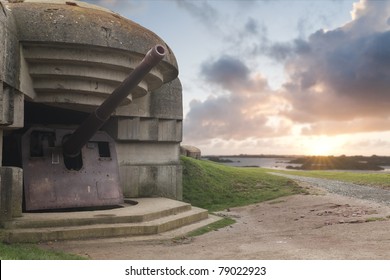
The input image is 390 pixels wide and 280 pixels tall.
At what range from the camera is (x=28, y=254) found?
19.6ft

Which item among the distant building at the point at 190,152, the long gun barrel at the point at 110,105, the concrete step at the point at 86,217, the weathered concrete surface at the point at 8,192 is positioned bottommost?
the concrete step at the point at 86,217

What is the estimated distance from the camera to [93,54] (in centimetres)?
850

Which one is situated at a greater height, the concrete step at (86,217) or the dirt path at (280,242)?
the concrete step at (86,217)

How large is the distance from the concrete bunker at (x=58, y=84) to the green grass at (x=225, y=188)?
13.3ft

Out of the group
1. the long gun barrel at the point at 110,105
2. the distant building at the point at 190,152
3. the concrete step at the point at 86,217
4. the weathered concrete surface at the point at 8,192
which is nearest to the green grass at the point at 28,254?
the concrete step at the point at 86,217

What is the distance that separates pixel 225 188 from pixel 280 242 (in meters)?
8.56

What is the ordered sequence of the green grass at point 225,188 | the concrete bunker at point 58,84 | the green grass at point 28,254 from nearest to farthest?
the green grass at point 28,254 < the concrete bunker at point 58,84 < the green grass at point 225,188

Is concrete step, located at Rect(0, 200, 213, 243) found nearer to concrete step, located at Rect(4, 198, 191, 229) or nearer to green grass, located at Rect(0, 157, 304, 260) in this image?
concrete step, located at Rect(4, 198, 191, 229)

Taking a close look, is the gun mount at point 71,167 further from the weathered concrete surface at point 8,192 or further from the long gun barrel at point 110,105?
the weathered concrete surface at point 8,192

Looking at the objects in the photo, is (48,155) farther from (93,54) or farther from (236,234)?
(236,234)

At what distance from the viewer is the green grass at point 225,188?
1418 cm

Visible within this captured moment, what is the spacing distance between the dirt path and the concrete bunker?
2.11m

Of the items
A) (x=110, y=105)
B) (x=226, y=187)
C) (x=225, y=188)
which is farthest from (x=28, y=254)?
(x=226, y=187)
